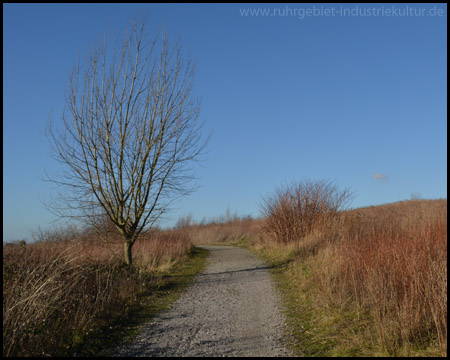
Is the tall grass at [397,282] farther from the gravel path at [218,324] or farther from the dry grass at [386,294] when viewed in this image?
the gravel path at [218,324]

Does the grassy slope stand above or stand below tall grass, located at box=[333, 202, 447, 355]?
below

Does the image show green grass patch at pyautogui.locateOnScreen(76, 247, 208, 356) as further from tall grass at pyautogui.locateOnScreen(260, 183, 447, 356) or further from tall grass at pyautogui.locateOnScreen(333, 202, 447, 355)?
tall grass at pyautogui.locateOnScreen(333, 202, 447, 355)

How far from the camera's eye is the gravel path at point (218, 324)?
5.31 metres

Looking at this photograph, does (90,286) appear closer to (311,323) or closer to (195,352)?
(195,352)

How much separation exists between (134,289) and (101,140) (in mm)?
4021

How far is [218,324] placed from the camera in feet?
21.5

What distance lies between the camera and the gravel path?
531 cm

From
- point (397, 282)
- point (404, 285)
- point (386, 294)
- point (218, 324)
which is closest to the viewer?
point (404, 285)

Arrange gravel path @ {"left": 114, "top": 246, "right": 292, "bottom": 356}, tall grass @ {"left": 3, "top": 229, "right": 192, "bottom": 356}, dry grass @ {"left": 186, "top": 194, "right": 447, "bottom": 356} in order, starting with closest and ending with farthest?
1. dry grass @ {"left": 186, "top": 194, "right": 447, "bottom": 356}
2. tall grass @ {"left": 3, "top": 229, "right": 192, "bottom": 356}
3. gravel path @ {"left": 114, "top": 246, "right": 292, "bottom": 356}

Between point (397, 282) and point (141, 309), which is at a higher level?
point (397, 282)

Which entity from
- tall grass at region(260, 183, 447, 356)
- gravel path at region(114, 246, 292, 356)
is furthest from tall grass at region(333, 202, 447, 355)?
gravel path at region(114, 246, 292, 356)

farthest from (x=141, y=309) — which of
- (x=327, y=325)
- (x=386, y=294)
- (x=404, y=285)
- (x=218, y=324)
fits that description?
(x=404, y=285)

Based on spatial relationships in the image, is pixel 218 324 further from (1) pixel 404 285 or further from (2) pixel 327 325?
(1) pixel 404 285

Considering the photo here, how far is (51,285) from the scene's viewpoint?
19.9ft
